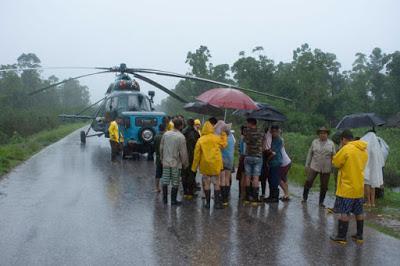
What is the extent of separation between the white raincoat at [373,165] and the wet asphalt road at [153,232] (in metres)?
1.23

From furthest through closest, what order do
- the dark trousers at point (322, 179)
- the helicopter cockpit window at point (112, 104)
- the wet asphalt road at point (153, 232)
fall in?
the helicopter cockpit window at point (112, 104) → the dark trousers at point (322, 179) → the wet asphalt road at point (153, 232)

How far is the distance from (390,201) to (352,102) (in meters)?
34.9

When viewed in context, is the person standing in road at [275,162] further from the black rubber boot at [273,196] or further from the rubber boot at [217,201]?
the rubber boot at [217,201]

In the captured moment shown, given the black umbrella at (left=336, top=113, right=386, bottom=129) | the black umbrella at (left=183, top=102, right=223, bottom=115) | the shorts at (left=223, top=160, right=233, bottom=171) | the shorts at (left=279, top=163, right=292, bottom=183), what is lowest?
the shorts at (left=279, top=163, right=292, bottom=183)

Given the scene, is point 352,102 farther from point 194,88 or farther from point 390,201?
point 390,201

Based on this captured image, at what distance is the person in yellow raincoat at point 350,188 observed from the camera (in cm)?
711

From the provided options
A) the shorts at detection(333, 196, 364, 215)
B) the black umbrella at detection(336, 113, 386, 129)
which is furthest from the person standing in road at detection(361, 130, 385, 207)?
the shorts at detection(333, 196, 364, 215)

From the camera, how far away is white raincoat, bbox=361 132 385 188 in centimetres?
959

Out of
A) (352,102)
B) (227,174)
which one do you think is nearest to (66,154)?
(227,174)

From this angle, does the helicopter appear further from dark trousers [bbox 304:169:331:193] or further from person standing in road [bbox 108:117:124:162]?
dark trousers [bbox 304:169:331:193]

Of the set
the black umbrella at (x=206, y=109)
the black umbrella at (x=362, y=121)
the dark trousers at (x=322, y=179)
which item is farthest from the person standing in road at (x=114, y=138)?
the black umbrella at (x=362, y=121)

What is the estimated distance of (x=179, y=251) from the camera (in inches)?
251

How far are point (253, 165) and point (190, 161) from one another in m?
1.49

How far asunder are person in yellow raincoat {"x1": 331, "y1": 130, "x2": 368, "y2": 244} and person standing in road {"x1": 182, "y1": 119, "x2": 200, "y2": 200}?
3.63 metres
